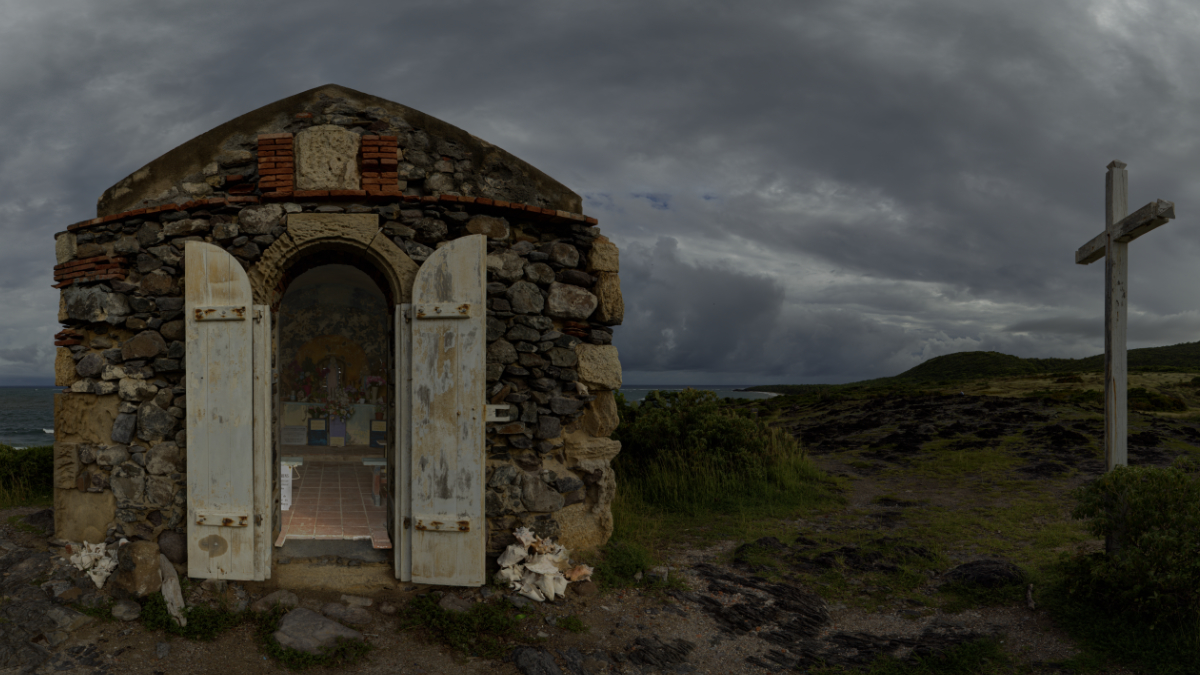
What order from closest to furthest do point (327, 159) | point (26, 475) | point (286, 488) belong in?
point (327, 159), point (286, 488), point (26, 475)

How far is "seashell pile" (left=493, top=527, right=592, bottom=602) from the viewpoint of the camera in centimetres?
525

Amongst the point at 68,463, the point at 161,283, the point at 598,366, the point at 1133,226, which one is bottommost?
the point at 68,463

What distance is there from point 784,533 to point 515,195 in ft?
16.8

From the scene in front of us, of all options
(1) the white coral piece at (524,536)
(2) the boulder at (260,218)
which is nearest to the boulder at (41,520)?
(2) the boulder at (260,218)

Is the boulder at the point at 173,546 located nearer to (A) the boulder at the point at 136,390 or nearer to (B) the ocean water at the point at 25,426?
(A) the boulder at the point at 136,390

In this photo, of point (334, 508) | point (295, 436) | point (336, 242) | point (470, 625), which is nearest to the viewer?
point (470, 625)

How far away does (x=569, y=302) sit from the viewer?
5.70 m

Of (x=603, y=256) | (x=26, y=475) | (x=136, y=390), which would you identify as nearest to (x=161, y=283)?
(x=136, y=390)

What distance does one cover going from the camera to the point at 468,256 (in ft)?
17.3

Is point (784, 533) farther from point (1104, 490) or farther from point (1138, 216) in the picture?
point (1138, 216)

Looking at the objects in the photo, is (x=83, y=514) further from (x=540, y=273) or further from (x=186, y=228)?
(x=540, y=273)

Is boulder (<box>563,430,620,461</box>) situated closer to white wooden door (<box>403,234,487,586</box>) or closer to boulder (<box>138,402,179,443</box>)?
white wooden door (<box>403,234,487,586</box>)

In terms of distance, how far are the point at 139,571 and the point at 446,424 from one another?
2.81 metres

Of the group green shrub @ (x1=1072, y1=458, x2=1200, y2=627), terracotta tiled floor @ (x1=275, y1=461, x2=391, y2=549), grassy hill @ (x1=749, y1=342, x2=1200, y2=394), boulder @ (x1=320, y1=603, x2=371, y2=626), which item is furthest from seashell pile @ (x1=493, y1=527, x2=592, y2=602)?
grassy hill @ (x1=749, y1=342, x2=1200, y2=394)
